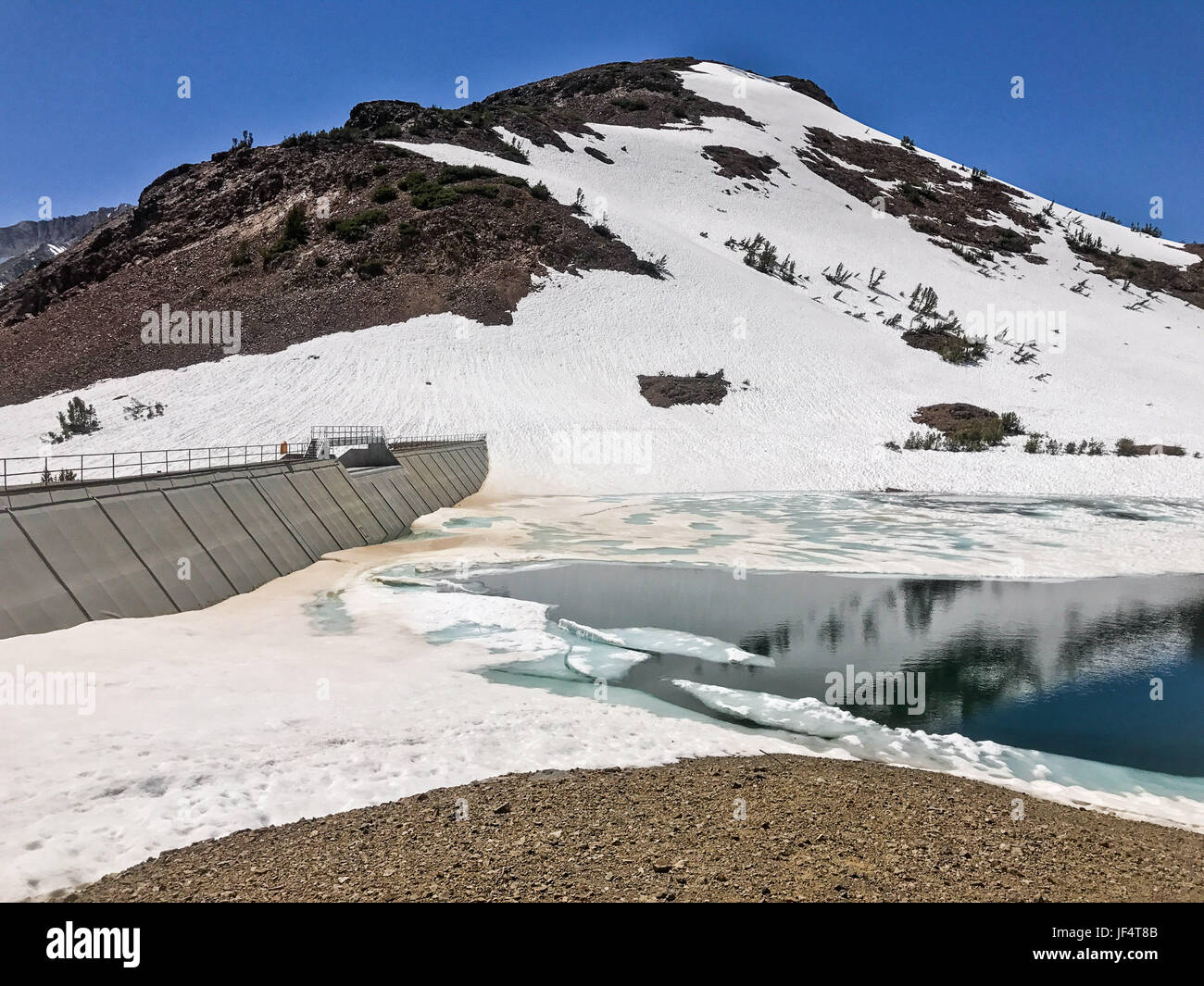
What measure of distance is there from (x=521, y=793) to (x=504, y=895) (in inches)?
84.2

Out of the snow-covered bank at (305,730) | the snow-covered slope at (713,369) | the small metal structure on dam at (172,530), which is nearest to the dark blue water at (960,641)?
the snow-covered bank at (305,730)

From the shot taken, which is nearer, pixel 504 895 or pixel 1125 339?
pixel 504 895

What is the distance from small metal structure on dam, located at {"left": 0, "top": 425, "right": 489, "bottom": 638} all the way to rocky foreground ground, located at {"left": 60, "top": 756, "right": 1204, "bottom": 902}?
24.2ft

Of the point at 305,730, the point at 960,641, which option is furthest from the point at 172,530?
the point at 960,641

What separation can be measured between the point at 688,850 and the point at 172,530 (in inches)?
510

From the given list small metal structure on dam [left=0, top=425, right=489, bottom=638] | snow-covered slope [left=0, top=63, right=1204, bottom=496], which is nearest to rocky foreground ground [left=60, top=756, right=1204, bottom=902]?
small metal structure on dam [left=0, top=425, right=489, bottom=638]

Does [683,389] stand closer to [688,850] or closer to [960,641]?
[960,641]

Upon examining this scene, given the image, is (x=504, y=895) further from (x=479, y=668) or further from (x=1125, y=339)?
(x=1125, y=339)

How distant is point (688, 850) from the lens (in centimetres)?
661

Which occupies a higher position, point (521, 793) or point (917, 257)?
point (917, 257)

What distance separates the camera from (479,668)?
41.4ft

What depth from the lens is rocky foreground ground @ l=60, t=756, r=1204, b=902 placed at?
5934 mm

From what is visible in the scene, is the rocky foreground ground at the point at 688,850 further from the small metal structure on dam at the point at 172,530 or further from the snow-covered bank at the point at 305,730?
the small metal structure on dam at the point at 172,530

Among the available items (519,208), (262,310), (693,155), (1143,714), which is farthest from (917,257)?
(1143,714)
